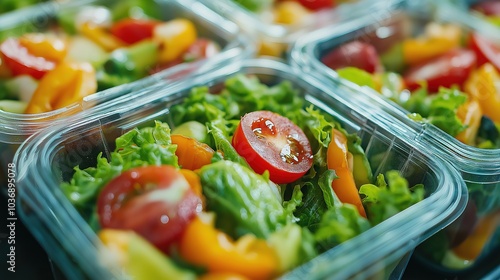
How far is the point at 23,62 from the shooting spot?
186 centimetres

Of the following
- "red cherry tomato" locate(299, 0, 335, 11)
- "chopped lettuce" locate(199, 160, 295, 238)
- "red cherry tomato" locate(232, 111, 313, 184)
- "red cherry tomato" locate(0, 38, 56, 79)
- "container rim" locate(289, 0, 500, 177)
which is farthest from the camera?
"red cherry tomato" locate(299, 0, 335, 11)

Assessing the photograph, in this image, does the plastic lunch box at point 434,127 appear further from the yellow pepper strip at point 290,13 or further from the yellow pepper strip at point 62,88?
the yellow pepper strip at point 62,88

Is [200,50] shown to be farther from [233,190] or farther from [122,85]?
[233,190]

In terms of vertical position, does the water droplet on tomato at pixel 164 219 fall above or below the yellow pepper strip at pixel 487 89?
above

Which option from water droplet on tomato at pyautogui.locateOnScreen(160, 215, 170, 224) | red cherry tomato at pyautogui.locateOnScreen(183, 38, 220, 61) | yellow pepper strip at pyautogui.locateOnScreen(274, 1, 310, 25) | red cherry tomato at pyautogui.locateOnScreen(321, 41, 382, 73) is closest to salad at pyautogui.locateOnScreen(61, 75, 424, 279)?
water droplet on tomato at pyautogui.locateOnScreen(160, 215, 170, 224)

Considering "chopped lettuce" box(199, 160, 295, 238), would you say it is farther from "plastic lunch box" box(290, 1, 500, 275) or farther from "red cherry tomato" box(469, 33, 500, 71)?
"red cherry tomato" box(469, 33, 500, 71)

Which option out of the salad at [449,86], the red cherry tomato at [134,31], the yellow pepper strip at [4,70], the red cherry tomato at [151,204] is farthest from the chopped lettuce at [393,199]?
the yellow pepper strip at [4,70]

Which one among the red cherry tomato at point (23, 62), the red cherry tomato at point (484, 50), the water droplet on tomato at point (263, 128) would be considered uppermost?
the water droplet on tomato at point (263, 128)

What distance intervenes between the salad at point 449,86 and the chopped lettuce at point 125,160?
0.71 m

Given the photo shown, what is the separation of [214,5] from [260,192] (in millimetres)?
1141

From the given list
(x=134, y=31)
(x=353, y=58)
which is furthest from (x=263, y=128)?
(x=134, y=31)

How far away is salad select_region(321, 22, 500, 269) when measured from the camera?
5.62 ft

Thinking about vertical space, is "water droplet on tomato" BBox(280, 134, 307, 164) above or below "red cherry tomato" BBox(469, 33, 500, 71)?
above

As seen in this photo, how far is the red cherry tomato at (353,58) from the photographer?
2.12m
